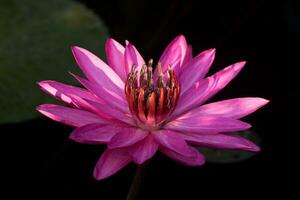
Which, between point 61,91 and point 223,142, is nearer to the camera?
point 223,142

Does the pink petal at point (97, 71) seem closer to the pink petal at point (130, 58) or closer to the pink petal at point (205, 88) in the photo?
the pink petal at point (130, 58)

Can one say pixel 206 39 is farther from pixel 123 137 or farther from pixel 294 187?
pixel 123 137

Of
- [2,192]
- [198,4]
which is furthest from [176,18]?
[2,192]

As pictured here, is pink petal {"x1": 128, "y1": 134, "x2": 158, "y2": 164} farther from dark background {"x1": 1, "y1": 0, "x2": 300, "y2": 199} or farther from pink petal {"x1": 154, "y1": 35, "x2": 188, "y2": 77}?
dark background {"x1": 1, "y1": 0, "x2": 300, "y2": 199}

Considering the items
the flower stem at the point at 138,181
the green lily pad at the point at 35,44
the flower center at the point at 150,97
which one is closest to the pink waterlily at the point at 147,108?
the flower center at the point at 150,97

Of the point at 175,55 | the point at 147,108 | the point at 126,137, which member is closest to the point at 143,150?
the point at 126,137

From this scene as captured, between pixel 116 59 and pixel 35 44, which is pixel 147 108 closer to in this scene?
pixel 116 59
